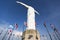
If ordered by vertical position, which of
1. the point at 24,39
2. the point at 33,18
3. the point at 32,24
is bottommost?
the point at 24,39

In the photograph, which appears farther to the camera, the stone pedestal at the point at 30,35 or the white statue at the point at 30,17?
the white statue at the point at 30,17

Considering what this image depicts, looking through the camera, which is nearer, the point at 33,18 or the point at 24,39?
the point at 24,39

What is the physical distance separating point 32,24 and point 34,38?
13.5 ft

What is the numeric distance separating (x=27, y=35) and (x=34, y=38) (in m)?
2.10

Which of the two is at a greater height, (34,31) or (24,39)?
(34,31)

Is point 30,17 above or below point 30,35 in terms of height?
above

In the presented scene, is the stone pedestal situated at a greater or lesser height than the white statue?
lesser

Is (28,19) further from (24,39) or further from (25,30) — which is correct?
(24,39)

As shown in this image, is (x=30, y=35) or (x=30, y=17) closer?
(x=30, y=35)

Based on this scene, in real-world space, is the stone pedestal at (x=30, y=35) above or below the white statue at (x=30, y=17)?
below

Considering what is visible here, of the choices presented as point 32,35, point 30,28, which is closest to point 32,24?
point 30,28

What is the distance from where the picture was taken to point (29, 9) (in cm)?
3253

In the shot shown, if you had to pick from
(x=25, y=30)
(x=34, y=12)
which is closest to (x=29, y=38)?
(x=25, y=30)

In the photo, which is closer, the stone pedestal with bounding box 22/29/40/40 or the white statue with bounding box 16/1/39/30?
the stone pedestal with bounding box 22/29/40/40
